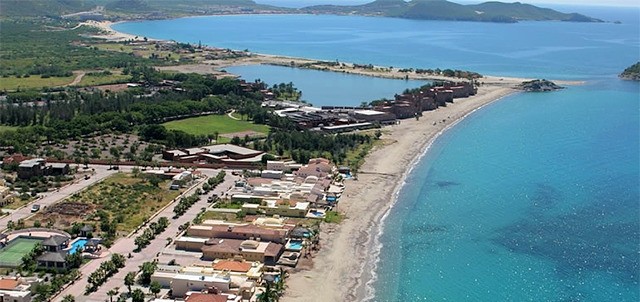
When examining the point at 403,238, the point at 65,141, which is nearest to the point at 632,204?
the point at 403,238

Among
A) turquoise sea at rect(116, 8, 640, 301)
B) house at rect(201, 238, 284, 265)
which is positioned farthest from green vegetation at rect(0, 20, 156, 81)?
house at rect(201, 238, 284, 265)

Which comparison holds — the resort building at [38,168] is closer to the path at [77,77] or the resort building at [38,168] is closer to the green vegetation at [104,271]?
the green vegetation at [104,271]

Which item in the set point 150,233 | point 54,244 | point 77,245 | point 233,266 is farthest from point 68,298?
point 150,233

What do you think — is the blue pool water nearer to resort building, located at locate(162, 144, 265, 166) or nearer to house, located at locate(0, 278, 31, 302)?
house, located at locate(0, 278, 31, 302)

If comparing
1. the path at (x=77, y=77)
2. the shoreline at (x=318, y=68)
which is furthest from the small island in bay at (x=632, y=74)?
the path at (x=77, y=77)

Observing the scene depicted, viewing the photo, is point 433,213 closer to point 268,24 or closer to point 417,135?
point 417,135

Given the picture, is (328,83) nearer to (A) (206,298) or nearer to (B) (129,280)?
(B) (129,280)
